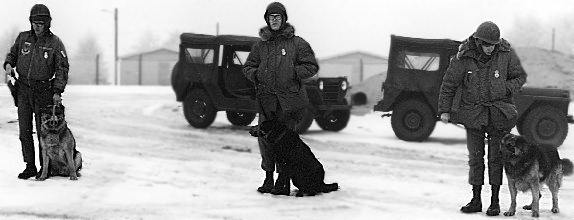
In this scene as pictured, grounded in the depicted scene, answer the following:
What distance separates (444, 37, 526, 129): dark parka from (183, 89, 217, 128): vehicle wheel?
8530 mm

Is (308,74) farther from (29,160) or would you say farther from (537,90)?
(537,90)

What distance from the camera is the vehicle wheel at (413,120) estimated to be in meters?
12.9

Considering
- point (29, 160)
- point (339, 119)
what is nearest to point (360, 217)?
point (29, 160)

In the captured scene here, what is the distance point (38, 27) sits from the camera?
23.7 feet

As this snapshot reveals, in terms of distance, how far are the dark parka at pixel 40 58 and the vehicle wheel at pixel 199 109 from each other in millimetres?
6854

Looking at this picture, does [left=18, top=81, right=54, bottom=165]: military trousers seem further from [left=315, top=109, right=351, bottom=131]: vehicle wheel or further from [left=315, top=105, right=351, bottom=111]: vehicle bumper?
[left=315, top=109, right=351, bottom=131]: vehicle wheel

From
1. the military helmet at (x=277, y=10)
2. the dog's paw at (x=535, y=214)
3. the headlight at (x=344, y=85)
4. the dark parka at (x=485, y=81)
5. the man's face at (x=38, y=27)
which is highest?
the military helmet at (x=277, y=10)

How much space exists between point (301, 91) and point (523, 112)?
6.91 meters

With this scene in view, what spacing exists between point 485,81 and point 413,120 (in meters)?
7.03

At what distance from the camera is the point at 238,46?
14.0 metres

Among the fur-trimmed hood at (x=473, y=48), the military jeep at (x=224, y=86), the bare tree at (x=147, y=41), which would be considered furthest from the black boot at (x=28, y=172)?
the bare tree at (x=147, y=41)

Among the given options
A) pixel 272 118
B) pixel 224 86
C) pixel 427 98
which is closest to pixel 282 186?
pixel 272 118

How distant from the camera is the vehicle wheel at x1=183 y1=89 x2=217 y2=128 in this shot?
14.3m

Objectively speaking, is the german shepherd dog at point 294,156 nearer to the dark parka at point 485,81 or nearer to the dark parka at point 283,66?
the dark parka at point 283,66
